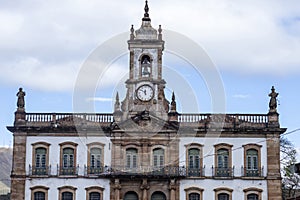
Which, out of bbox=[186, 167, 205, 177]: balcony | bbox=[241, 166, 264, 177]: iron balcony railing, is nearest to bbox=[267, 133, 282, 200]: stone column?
bbox=[241, 166, 264, 177]: iron balcony railing

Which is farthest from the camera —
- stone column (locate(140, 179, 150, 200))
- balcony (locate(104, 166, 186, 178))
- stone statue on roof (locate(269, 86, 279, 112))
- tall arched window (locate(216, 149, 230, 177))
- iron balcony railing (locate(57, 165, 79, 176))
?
stone statue on roof (locate(269, 86, 279, 112))

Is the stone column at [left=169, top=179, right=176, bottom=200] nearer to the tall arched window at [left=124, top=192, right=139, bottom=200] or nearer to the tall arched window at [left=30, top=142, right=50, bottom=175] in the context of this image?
the tall arched window at [left=124, top=192, right=139, bottom=200]

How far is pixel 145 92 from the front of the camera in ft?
157

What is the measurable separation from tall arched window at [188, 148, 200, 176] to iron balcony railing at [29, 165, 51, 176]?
9904 millimetres

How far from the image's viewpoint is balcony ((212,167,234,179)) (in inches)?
1827

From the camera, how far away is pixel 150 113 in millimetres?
47000

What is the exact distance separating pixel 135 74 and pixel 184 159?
7.13 meters

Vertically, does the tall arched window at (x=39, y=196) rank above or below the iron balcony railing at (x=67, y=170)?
below

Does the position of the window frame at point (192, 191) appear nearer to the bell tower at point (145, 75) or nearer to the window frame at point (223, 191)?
the window frame at point (223, 191)

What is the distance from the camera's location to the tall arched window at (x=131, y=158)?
46.4 m

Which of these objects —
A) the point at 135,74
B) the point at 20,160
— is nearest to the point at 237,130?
the point at 135,74

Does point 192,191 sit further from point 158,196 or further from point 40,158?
point 40,158

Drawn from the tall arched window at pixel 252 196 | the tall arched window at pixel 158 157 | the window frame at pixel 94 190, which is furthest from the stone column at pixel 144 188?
the tall arched window at pixel 252 196

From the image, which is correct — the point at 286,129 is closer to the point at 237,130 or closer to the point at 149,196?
the point at 237,130
